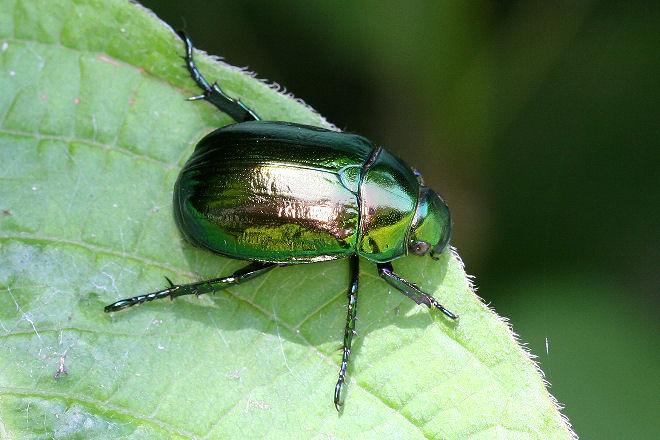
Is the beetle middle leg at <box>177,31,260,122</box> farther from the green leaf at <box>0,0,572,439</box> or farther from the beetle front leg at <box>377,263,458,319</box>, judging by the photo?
the beetle front leg at <box>377,263,458,319</box>

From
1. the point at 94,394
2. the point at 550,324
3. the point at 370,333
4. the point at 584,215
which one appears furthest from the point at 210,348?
the point at 584,215

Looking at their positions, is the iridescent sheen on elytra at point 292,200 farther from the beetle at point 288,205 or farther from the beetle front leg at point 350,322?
the beetle front leg at point 350,322

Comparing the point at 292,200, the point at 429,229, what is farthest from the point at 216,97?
the point at 429,229

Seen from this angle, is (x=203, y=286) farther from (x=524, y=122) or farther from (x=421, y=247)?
(x=524, y=122)

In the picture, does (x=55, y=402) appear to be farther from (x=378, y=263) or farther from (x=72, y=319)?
(x=378, y=263)

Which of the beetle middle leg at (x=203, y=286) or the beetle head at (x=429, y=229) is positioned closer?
the beetle middle leg at (x=203, y=286)

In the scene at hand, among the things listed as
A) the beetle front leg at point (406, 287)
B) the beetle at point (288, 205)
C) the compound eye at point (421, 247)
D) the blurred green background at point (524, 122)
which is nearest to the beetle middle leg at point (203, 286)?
the beetle at point (288, 205)
